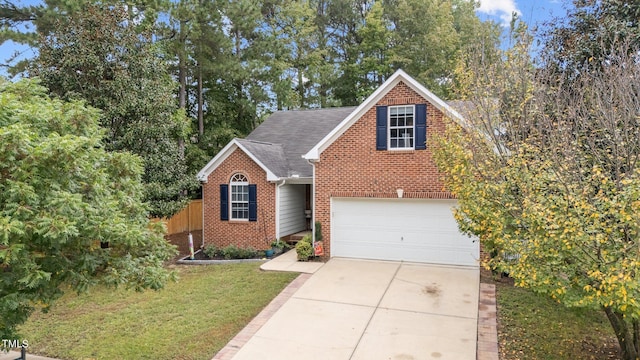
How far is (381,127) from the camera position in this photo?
12.2m

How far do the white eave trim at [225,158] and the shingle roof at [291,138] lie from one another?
23 centimetres

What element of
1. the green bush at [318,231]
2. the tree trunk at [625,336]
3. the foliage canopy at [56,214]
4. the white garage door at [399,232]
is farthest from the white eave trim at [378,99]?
the foliage canopy at [56,214]

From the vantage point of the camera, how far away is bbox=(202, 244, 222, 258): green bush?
13.9 m

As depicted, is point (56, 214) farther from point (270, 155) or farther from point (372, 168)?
point (270, 155)

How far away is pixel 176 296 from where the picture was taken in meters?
9.64

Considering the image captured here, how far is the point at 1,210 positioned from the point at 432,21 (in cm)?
2809

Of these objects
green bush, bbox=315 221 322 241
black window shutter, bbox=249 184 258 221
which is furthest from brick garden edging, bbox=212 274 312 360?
black window shutter, bbox=249 184 258 221

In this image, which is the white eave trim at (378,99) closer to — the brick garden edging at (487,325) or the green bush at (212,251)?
the green bush at (212,251)

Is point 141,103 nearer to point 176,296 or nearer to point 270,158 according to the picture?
point 270,158

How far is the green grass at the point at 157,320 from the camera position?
6875 mm

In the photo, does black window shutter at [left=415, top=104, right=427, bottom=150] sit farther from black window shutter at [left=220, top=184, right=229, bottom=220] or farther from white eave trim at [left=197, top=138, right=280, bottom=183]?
black window shutter at [left=220, top=184, right=229, bottom=220]

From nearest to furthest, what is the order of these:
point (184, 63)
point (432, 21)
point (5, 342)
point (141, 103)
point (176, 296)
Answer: point (5, 342) < point (176, 296) < point (141, 103) < point (184, 63) < point (432, 21)

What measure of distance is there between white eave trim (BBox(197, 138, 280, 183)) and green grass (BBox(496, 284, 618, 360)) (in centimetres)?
836

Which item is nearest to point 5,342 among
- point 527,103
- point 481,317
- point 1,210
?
point 1,210
